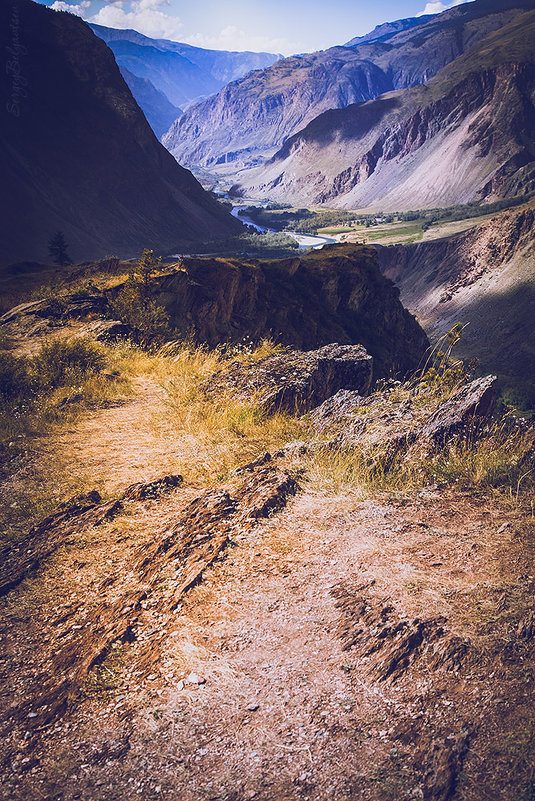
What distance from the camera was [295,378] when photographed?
727cm

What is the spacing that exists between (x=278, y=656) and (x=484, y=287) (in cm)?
7721

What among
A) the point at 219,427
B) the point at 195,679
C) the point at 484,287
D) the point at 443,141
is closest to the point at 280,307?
the point at 219,427

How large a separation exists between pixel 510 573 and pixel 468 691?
93cm

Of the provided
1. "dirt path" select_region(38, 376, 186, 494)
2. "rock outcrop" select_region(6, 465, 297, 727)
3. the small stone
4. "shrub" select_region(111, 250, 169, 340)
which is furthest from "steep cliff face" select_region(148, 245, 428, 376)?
the small stone

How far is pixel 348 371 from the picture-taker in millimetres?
8469

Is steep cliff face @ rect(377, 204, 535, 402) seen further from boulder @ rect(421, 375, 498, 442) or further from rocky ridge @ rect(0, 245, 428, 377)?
boulder @ rect(421, 375, 498, 442)

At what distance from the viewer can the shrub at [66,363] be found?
7262mm

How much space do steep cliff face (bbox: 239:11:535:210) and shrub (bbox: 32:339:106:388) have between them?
418ft

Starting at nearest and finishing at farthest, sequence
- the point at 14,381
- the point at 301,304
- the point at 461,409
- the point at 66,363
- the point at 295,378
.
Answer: the point at 461,409 < the point at 14,381 < the point at 295,378 < the point at 66,363 < the point at 301,304

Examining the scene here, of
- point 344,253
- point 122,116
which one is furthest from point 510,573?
point 122,116

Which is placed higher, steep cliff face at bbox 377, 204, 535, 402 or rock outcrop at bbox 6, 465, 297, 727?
rock outcrop at bbox 6, 465, 297, 727

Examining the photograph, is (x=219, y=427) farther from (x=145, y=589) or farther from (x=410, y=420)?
(x=145, y=589)

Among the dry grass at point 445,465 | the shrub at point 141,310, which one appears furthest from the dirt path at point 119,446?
the shrub at point 141,310

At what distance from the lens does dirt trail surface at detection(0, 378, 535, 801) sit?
81.4 inches
